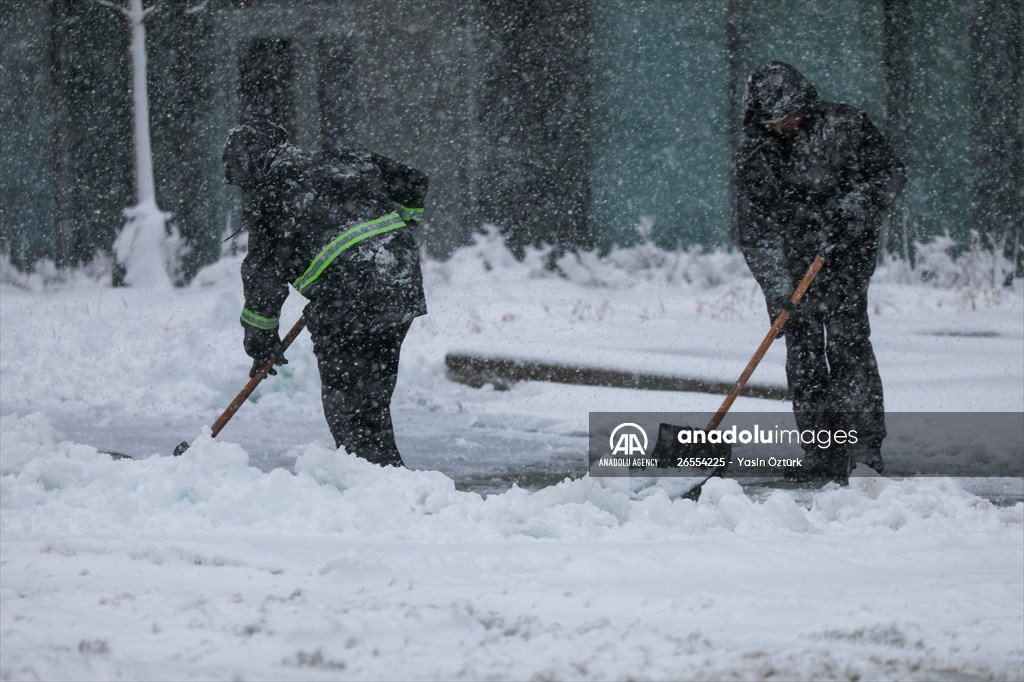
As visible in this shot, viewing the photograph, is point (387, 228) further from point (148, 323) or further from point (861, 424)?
point (148, 323)

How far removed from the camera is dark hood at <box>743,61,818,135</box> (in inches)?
218

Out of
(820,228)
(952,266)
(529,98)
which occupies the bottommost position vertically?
(820,228)

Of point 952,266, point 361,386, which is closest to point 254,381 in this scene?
point 361,386

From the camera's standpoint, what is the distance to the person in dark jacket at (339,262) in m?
5.25

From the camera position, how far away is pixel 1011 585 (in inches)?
148

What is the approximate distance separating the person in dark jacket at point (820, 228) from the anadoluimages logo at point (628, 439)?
0.91 metres

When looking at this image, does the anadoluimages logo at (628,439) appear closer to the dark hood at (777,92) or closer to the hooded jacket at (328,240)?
the hooded jacket at (328,240)

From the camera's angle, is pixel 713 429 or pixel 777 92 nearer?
pixel 777 92

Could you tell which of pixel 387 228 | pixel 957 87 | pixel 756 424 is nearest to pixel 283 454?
pixel 387 228

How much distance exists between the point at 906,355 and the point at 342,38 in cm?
590

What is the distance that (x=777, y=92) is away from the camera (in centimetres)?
557

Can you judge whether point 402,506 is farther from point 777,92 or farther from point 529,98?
point 529,98

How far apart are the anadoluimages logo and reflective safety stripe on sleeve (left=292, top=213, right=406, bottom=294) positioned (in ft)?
5.53

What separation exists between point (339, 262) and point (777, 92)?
1976 millimetres
